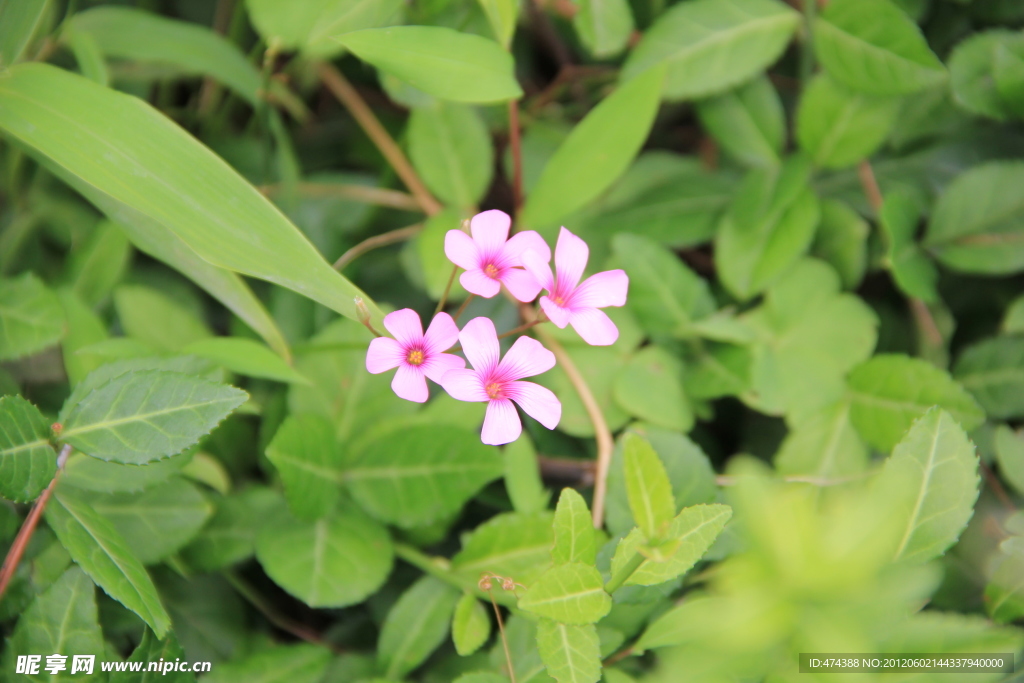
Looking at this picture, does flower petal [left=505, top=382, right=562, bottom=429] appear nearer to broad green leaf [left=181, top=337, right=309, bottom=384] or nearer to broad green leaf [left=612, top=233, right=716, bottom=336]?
broad green leaf [left=181, top=337, right=309, bottom=384]

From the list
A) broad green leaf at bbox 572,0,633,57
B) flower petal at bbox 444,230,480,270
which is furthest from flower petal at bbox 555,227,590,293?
broad green leaf at bbox 572,0,633,57

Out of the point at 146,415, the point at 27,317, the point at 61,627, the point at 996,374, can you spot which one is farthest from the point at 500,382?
the point at 996,374

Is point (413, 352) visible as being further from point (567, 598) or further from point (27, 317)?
point (27, 317)

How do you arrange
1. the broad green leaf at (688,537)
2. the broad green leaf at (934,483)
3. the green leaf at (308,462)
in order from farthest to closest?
the green leaf at (308,462) < the broad green leaf at (934,483) < the broad green leaf at (688,537)

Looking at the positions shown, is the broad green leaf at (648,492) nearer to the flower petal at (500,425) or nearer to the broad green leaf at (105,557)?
the flower petal at (500,425)

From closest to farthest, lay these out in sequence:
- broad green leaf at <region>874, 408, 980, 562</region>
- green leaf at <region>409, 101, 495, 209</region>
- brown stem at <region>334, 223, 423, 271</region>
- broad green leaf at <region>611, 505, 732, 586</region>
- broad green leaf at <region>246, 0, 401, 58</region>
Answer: broad green leaf at <region>611, 505, 732, 586</region>
broad green leaf at <region>874, 408, 980, 562</region>
broad green leaf at <region>246, 0, 401, 58</region>
brown stem at <region>334, 223, 423, 271</region>
green leaf at <region>409, 101, 495, 209</region>

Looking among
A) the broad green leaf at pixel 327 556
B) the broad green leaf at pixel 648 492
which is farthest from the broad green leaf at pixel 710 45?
the broad green leaf at pixel 327 556
